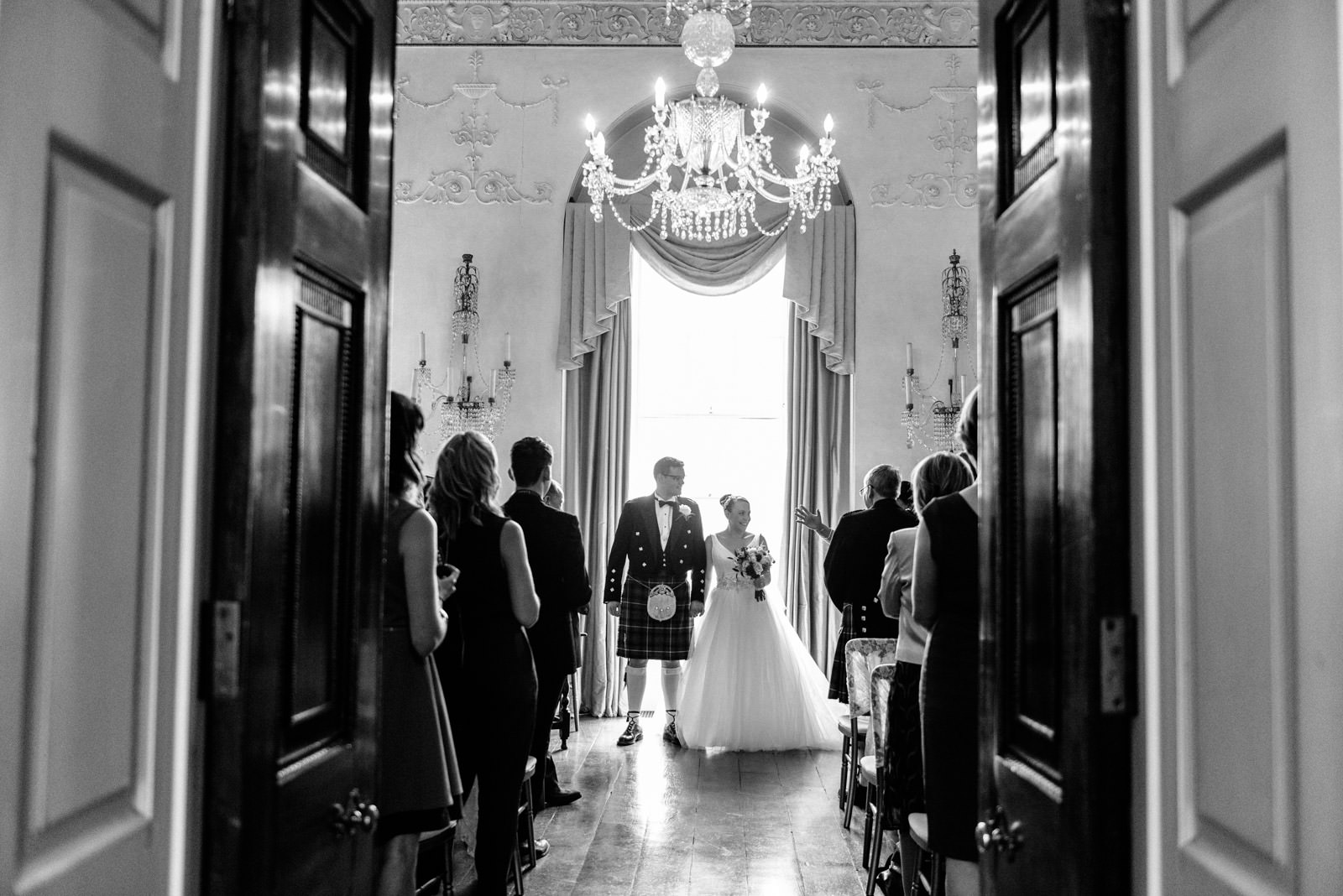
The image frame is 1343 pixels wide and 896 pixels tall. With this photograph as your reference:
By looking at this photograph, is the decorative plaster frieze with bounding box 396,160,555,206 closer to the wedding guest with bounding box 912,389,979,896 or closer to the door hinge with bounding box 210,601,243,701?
the wedding guest with bounding box 912,389,979,896

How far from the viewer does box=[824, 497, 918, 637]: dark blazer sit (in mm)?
5395

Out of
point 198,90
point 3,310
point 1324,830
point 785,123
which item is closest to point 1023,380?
point 1324,830

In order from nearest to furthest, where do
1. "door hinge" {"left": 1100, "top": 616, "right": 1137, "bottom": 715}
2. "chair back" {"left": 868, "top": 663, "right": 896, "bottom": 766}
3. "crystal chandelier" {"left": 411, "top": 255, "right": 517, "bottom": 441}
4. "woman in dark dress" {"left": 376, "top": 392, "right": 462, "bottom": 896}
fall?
1. "door hinge" {"left": 1100, "top": 616, "right": 1137, "bottom": 715}
2. "woman in dark dress" {"left": 376, "top": 392, "right": 462, "bottom": 896}
3. "chair back" {"left": 868, "top": 663, "right": 896, "bottom": 766}
4. "crystal chandelier" {"left": 411, "top": 255, "right": 517, "bottom": 441}

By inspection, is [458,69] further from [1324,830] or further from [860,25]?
[1324,830]

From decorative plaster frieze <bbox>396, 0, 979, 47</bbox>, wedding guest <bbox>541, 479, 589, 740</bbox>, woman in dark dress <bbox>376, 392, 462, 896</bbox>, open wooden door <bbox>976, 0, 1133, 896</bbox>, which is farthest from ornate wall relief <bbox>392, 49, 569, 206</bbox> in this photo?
open wooden door <bbox>976, 0, 1133, 896</bbox>

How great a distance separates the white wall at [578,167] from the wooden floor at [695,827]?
227 cm

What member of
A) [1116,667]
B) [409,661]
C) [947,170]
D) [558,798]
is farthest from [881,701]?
[947,170]

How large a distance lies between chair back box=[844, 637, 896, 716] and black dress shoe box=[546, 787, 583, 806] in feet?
5.44

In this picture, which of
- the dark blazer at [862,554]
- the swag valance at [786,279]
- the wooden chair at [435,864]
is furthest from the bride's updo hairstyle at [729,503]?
the wooden chair at [435,864]

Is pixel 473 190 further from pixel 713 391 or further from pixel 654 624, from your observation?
pixel 654 624

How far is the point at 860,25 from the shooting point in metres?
8.00

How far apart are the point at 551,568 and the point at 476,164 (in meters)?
4.28

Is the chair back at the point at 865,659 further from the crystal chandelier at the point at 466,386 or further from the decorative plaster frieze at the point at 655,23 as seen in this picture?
the decorative plaster frieze at the point at 655,23

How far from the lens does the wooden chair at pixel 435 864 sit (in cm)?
354
